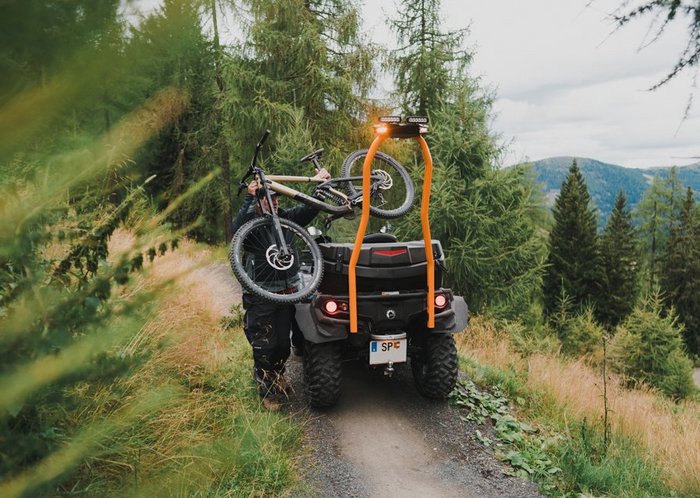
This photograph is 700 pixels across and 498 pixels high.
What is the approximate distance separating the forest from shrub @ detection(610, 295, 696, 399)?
7 centimetres

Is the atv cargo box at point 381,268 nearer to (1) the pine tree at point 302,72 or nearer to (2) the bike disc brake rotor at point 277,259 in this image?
(2) the bike disc brake rotor at point 277,259

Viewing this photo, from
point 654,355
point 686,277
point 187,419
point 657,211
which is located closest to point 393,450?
point 187,419

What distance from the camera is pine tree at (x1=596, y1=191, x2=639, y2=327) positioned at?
111 feet

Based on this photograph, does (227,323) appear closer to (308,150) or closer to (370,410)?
(370,410)

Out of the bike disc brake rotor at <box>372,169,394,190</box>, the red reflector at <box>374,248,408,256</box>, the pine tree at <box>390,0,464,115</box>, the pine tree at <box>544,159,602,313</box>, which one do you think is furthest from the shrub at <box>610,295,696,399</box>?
the pine tree at <box>544,159,602,313</box>

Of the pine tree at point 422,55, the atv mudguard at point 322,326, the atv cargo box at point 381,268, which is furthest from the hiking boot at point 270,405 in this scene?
the pine tree at point 422,55

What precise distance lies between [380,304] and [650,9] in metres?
3.08

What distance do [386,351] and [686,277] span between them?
41.7 meters

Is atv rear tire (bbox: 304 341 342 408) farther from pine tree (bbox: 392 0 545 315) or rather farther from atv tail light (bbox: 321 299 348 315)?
pine tree (bbox: 392 0 545 315)

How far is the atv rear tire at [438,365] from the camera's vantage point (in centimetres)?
503

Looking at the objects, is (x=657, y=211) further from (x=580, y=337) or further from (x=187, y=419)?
(x=187, y=419)

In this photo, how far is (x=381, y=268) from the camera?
15.5 feet

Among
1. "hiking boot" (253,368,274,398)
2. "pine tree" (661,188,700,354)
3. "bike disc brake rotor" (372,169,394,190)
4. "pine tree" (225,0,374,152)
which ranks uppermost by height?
"pine tree" (225,0,374,152)

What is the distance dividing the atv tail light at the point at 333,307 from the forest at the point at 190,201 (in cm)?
116
